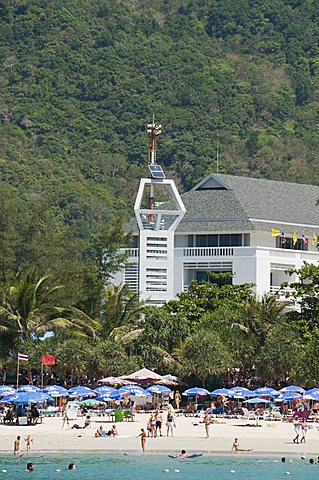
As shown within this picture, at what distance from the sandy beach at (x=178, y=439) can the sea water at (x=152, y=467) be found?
39.1 inches

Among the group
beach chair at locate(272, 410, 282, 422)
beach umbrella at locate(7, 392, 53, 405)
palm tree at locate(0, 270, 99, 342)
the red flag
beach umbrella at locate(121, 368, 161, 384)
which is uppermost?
palm tree at locate(0, 270, 99, 342)

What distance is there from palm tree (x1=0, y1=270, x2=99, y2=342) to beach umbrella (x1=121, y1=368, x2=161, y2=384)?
540cm

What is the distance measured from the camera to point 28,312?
71.1 m

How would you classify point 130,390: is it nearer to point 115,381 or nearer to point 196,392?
point 196,392

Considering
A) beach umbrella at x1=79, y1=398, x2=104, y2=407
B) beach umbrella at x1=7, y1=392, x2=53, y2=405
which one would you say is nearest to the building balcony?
beach umbrella at x1=79, y1=398, x2=104, y2=407

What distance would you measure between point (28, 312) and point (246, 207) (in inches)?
1057

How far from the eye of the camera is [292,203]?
9862 centimetres

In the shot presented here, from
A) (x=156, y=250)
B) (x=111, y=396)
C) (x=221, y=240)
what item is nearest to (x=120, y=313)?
(x=111, y=396)

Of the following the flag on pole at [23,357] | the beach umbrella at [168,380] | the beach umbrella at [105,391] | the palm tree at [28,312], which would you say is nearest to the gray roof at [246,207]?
the palm tree at [28,312]

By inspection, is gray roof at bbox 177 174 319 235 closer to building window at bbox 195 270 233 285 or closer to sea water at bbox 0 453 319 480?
building window at bbox 195 270 233 285

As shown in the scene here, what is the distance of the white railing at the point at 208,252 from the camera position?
301 ft

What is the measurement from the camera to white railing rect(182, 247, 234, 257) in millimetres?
91625

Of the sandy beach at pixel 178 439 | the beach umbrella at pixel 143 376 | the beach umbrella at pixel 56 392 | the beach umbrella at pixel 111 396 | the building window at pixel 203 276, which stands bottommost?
the sandy beach at pixel 178 439

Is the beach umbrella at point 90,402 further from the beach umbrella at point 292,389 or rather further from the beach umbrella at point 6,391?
the beach umbrella at point 292,389
